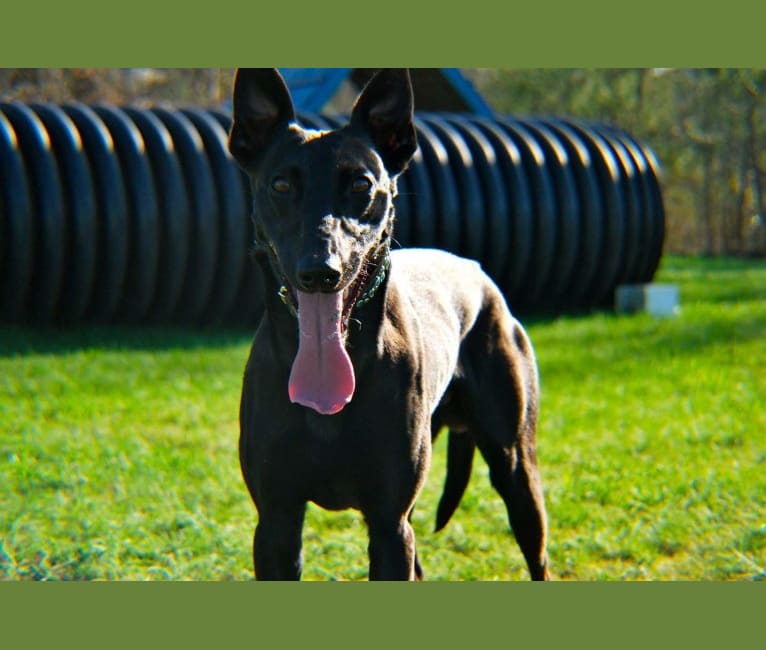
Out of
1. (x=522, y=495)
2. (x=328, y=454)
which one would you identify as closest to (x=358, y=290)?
(x=328, y=454)

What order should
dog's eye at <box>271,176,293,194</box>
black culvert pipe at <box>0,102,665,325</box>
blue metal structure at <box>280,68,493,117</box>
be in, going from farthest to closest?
blue metal structure at <box>280,68,493,117</box>
black culvert pipe at <box>0,102,665,325</box>
dog's eye at <box>271,176,293,194</box>

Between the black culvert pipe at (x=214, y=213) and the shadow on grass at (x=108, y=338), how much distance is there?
0.21 meters

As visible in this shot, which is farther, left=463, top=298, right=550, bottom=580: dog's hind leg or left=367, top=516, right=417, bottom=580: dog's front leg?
left=463, top=298, right=550, bottom=580: dog's hind leg

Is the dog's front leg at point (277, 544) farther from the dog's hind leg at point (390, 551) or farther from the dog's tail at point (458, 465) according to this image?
the dog's tail at point (458, 465)

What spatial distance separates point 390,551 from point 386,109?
134 cm

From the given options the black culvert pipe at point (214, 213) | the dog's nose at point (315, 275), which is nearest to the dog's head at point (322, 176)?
the dog's nose at point (315, 275)

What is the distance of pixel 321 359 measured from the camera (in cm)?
280

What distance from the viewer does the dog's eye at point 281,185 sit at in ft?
9.46

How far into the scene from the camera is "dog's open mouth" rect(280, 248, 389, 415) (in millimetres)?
2793

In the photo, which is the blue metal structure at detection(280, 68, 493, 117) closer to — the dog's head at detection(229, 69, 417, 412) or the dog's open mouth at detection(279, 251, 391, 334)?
the dog's head at detection(229, 69, 417, 412)

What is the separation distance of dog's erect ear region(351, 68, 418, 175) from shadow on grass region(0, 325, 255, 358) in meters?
5.56

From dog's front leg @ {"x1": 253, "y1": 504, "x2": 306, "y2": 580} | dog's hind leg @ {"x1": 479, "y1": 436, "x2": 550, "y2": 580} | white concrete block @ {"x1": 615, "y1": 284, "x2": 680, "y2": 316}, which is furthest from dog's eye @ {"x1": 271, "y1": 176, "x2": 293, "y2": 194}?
white concrete block @ {"x1": 615, "y1": 284, "x2": 680, "y2": 316}

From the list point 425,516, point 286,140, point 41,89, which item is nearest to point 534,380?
point 425,516

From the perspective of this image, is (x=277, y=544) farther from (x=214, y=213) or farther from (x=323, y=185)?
(x=214, y=213)
